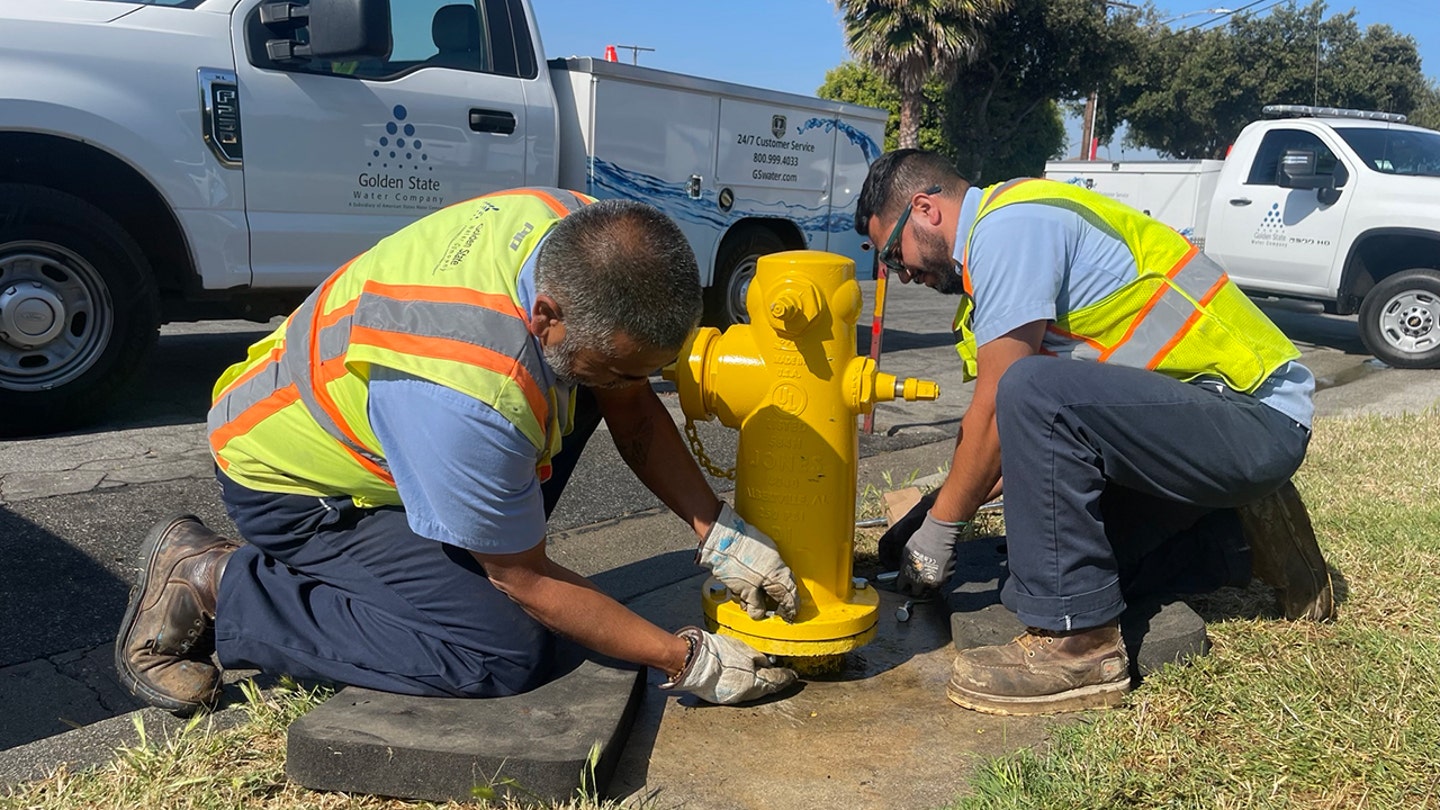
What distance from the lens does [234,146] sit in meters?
4.69

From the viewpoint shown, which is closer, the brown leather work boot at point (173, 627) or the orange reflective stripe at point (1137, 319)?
the brown leather work boot at point (173, 627)

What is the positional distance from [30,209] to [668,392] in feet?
9.99

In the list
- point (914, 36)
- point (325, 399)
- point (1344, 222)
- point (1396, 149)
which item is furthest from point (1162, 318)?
point (914, 36)

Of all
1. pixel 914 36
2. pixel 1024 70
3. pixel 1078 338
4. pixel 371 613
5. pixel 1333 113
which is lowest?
pixel 371 613

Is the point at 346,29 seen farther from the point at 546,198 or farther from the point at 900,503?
the point at 900,503

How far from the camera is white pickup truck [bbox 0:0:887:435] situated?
4301 mm

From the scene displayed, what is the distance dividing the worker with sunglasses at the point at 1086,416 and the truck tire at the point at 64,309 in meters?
3.17

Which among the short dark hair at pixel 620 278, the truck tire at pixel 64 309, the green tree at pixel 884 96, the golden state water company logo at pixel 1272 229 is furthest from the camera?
the green tree at pixel 884 96

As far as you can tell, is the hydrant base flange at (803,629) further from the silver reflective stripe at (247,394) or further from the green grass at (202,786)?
the silver reflective stripe at (247,394)

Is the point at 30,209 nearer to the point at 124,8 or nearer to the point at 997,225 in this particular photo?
the point at 124,8

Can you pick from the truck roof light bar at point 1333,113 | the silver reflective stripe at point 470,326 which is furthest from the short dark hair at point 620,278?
the truck roof light bar at point 1333,113

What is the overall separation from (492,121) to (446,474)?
12.2 feet

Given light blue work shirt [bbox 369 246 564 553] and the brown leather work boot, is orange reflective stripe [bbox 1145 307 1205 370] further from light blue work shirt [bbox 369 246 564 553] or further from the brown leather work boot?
the brown leather work boot

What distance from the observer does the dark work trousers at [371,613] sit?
2328 mm
